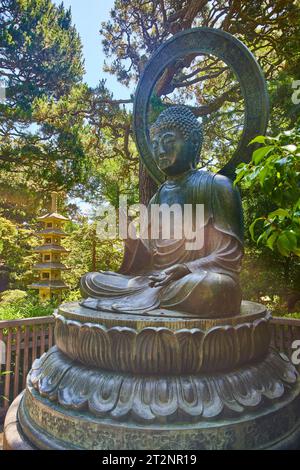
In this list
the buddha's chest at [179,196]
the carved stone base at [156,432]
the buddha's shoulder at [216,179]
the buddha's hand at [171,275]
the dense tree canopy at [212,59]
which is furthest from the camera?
the dense tree canopy at [212,59]

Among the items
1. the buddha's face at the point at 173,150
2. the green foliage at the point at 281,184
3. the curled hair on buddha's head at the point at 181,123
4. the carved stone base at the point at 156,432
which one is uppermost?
the curled hair on buddha's head at the point at 181,123

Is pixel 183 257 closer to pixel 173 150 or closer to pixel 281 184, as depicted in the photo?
pixel 173 150

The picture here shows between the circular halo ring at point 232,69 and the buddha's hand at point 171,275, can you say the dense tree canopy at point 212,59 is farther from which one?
the buddha's hand at point 171,275

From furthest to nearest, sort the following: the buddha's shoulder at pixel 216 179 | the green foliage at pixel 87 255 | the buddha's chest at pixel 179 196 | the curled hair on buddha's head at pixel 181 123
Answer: the green foliage at pixel 87 255 < the curled hair on buddha's head at pixel 181 123 < the buddha's chest at pixel 179 196 < the buddha's shoulder at pixel 216 179

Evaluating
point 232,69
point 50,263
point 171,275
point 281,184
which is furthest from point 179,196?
point 50,263

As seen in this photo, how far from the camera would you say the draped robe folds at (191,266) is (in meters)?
2.29

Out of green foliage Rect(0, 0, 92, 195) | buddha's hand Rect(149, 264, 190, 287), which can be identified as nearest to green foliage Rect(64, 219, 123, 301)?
green foliage Rect(0, 0, 92, 195)

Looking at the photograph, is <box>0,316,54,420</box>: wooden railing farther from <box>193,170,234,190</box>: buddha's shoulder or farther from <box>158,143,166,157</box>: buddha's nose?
<box>193,170,234,190</box>: buddha's shoulder

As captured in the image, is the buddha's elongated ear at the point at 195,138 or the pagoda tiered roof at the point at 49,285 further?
the pagoda tiered roof at the point at 49,285

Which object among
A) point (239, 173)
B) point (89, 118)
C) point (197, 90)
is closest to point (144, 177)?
point (89, 118)

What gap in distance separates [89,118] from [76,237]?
3.97 m

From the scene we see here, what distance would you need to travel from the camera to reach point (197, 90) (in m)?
8.49

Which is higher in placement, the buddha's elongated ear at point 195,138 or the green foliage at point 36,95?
the green foliage at point 36,95

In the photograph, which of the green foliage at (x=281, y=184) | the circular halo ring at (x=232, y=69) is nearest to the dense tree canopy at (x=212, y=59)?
the circular halo ring at (x=232, y=69)
